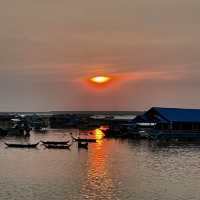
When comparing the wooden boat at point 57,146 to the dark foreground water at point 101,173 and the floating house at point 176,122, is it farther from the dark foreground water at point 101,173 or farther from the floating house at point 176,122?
the floating house at point 176,122

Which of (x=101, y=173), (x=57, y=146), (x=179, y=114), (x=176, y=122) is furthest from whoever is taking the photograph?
(x=179, y=114)

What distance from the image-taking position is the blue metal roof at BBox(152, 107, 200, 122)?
3292 inches

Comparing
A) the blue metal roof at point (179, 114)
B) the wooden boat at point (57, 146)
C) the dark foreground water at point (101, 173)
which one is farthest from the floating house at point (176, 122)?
the wooden boat at point (57, 146)

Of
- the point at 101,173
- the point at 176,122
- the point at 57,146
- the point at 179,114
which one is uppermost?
the point at 179,114

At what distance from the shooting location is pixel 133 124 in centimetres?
9269

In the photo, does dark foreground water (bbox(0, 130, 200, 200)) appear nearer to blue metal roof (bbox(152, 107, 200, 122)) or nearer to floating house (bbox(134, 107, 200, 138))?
floating house (bbox(134, 107, 200, 138))

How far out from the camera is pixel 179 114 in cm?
8525

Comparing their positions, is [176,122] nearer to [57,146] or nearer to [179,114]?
[179,114]

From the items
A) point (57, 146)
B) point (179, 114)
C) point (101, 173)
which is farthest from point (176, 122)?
point (101, 173)

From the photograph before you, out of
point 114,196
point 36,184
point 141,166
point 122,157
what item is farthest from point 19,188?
point 122,157

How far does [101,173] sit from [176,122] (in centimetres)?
3756

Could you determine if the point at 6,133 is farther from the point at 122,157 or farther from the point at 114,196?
the point at 114,196

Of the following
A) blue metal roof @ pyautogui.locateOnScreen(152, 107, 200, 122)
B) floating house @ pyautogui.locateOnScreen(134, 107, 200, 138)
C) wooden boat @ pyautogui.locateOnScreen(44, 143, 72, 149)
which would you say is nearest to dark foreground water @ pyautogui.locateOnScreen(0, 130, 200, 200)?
wooden boat @ pyautogui.locateOnScreen(44, 143, 72, 149)

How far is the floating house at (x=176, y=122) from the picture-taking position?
273 ft
